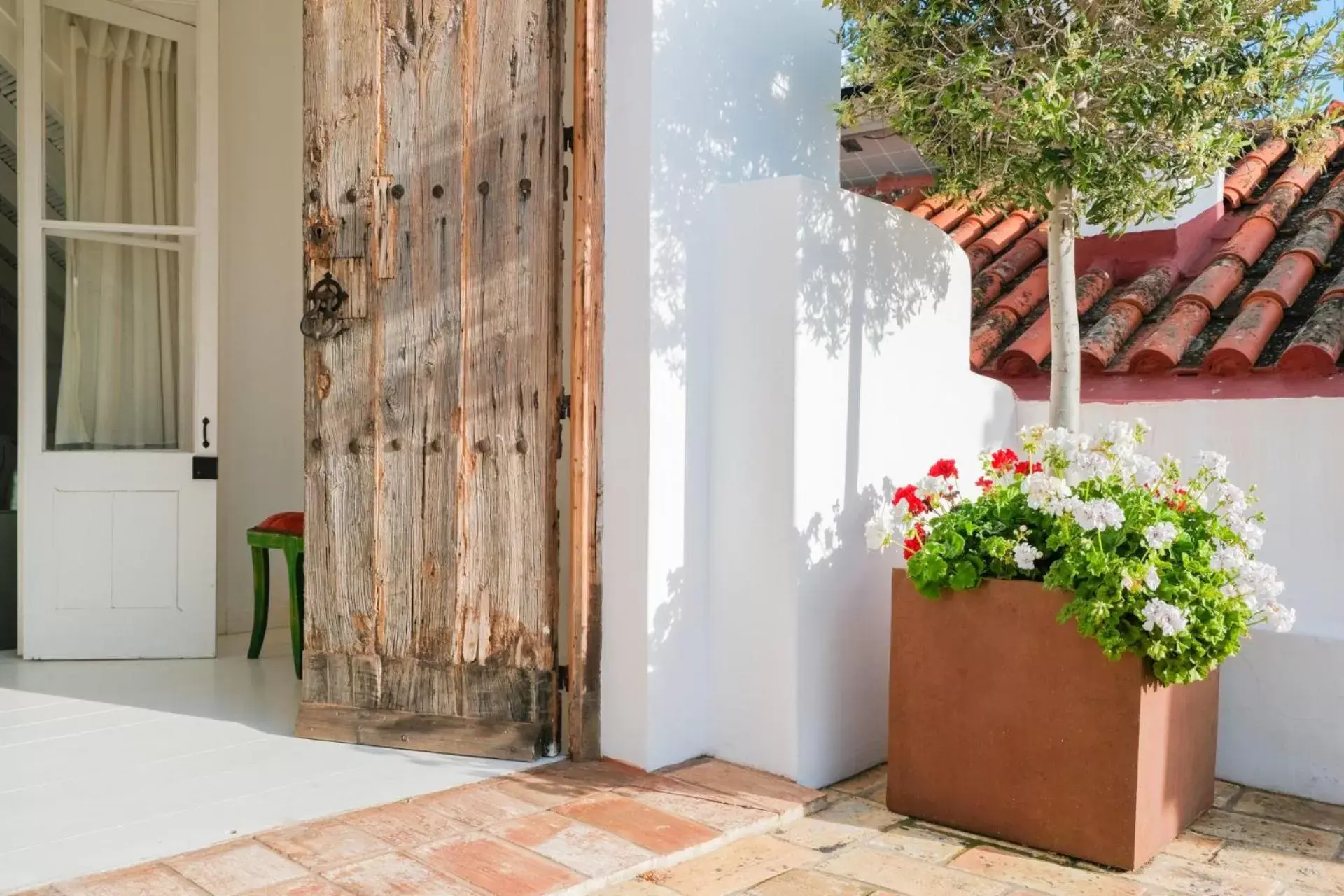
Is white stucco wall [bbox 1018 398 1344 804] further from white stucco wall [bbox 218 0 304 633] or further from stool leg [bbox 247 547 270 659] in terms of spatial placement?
white stucco wall [bbox 218 0 304 633]

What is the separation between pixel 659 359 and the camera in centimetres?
301

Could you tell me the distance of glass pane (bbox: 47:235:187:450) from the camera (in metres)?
4.38

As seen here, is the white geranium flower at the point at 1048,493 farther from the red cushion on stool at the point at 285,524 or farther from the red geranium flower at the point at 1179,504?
the red cushion on stool at the point at 285,524

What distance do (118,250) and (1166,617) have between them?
400 cm

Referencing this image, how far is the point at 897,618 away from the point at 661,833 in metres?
0.81

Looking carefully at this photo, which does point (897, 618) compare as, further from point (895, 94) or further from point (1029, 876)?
point (895, 94)

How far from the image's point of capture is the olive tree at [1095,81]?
2.80 meters

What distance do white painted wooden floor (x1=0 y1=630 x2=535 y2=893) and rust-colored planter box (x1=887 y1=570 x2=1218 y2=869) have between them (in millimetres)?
1107

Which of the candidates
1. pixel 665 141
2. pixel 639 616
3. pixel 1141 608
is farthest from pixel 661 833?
pixel 665 141

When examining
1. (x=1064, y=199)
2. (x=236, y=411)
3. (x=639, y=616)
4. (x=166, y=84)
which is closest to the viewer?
(x=639, y=616)

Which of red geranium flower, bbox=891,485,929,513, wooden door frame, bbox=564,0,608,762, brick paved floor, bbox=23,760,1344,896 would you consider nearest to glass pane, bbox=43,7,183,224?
wooden door frame, bbox=564,0,608,762

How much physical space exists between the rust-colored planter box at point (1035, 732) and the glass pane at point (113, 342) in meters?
3.14

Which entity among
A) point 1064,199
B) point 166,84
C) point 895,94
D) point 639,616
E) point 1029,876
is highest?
point 166,84

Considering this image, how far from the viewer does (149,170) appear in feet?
14.8
